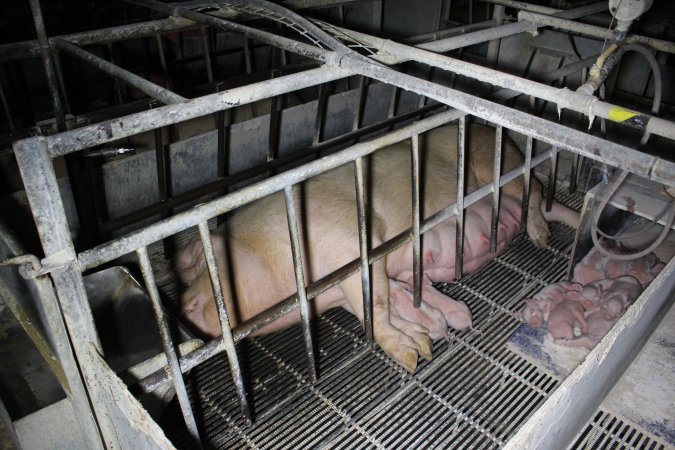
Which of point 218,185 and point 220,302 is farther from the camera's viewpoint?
point 218,185

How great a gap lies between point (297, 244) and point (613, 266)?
2.15 m

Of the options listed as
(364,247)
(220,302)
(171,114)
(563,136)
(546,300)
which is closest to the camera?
(563,136)

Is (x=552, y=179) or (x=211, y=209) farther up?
(x=211, y=209)

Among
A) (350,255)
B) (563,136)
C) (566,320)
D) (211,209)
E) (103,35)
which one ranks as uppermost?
(103,35)

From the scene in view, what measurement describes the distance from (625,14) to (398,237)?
137 centimetres

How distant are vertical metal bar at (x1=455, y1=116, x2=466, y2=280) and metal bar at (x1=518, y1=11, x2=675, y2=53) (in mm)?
749

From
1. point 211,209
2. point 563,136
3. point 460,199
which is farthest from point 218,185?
point 563,136

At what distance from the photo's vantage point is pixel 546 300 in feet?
10.2

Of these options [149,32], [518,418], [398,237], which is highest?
[149,32]

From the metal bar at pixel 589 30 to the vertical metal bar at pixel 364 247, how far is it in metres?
1.31

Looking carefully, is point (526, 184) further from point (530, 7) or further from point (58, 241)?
point (58, 241)

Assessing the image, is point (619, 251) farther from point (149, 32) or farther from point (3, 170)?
point (3, 170)

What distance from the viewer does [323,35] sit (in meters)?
2.26

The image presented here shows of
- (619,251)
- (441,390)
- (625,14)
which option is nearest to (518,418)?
(441,390)
